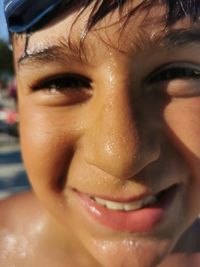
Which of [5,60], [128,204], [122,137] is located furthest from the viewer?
[5,60]

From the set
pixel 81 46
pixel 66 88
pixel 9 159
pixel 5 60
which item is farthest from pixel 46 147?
pixel 5 60

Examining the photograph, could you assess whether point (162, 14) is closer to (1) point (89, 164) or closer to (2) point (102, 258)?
(1) point (89, 164)

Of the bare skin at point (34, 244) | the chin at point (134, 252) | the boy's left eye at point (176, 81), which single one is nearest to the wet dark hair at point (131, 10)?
the boy's left eye at point (176, 81)

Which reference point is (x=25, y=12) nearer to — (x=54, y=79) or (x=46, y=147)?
(x=54, y=79)

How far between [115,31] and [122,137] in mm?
219

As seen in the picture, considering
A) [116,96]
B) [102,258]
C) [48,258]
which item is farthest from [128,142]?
[48,258]

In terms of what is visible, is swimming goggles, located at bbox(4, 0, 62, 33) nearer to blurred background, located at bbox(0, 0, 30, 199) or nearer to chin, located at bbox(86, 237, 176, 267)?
blurred background, located at bbox(0, 0, 30, 199)

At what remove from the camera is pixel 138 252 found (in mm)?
932

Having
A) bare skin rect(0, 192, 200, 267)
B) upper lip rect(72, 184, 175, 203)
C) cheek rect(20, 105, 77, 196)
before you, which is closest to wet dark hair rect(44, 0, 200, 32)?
cheek rect(20, 105, 77, 196)

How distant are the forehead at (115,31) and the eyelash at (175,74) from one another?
0.26ft

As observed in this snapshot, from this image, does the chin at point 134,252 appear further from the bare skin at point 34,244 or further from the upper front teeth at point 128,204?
the bare skin at point 34,244

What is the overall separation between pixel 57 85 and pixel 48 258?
2.25 feet

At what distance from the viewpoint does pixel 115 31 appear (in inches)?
32.8

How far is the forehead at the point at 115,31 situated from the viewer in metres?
0.83
